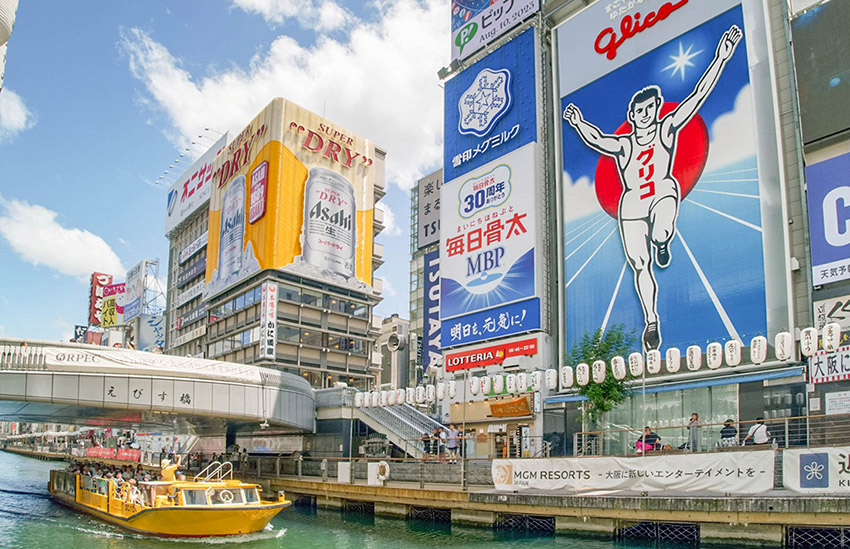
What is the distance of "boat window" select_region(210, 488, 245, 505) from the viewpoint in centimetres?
3111

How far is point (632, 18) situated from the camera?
158 feet

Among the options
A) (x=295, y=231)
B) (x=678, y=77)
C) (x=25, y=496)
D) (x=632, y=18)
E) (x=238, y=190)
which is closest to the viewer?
(x=678, y=77)

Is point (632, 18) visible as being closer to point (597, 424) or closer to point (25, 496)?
point (597, 424)

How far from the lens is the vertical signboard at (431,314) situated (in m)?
74.9

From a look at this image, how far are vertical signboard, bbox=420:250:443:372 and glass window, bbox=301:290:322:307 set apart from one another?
1298 centimetres

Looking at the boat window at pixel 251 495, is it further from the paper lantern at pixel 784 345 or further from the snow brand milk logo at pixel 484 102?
the snow brand milk logo at pixel 484 102

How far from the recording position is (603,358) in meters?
40.9

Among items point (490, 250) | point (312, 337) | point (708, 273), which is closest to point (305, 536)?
point (708, 273)

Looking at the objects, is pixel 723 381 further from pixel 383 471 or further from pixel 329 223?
pixel 329 223

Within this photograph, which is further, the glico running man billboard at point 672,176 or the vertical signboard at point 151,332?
the vertical signboard at point 151,332

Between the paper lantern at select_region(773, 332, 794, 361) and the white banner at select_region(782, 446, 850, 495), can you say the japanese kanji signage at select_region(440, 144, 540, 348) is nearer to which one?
the paper lantern at select_region(773, 332, 794, 361)

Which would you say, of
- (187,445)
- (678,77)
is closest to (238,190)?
(187,445)

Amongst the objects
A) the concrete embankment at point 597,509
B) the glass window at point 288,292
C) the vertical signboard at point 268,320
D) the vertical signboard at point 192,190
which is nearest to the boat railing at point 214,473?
the concrete embankment at point 597,509

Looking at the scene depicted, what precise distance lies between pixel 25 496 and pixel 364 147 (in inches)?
2173
